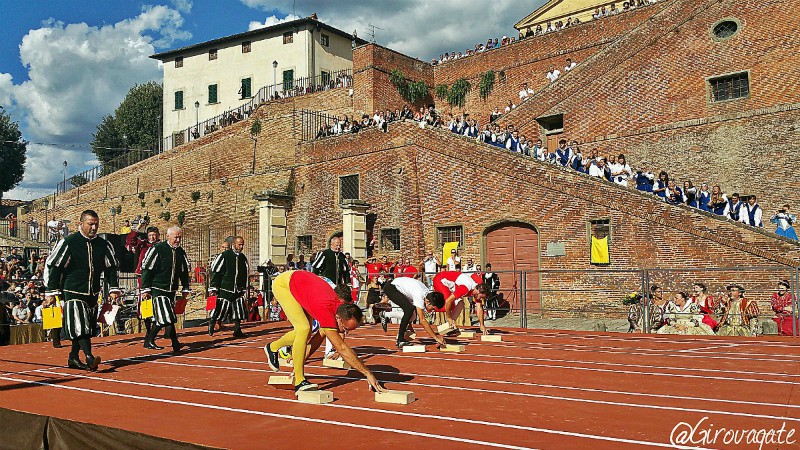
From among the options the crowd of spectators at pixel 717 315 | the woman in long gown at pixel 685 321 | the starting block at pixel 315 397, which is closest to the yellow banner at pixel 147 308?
the starting block at pixel 315 397

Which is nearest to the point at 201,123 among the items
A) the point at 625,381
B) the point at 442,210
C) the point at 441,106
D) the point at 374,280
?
the point at 441,106

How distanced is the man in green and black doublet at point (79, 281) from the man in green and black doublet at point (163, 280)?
1.75m

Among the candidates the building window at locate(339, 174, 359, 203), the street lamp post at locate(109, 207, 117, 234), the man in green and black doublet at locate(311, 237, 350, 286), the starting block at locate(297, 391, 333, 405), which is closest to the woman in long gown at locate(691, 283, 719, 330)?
the man in green and black doublet at locate(311, 237, 350, 286)

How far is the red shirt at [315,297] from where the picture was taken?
7754 millimetres

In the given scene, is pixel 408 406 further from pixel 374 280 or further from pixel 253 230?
pixel 253 230

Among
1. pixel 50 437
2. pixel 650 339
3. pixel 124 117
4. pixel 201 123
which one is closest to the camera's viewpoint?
pixel 50 437

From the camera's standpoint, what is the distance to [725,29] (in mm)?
25984

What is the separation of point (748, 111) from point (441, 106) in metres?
16.0

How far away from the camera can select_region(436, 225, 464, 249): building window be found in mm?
26094

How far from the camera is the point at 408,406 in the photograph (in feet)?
24.4

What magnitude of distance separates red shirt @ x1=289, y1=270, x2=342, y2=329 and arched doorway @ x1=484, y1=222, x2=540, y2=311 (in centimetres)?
1561

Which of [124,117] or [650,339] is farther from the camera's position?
[124,117]

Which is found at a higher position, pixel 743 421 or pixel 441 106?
pixel 441 106

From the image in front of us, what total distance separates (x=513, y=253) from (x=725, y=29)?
447 inches
